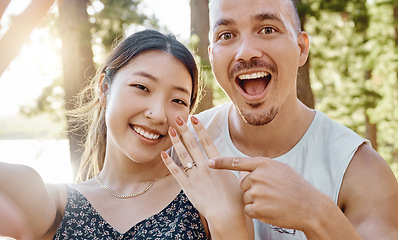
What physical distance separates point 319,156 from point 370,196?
362 mm

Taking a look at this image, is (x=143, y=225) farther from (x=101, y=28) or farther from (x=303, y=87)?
(x=101, y=28)

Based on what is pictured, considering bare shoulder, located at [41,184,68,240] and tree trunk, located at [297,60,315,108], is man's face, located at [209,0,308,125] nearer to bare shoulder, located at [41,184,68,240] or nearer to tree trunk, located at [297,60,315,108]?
bare shoulder, located at [41,184,68,240]

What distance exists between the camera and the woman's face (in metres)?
2.13

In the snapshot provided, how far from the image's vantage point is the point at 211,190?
5.98 ft

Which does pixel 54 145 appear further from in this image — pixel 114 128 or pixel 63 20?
pixel 114 128

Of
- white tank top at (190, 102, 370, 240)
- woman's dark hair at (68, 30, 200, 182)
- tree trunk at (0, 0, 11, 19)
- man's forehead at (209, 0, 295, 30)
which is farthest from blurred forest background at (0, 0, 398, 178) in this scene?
white tank top at (190, 102, 370, 240)

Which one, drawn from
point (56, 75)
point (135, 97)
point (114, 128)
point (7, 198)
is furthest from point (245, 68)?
point (56, 75)

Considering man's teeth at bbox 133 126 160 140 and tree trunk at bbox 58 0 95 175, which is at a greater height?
tree trunk at bbox 58 0 95 175

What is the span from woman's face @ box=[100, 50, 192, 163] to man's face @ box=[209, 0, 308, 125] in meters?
0.29

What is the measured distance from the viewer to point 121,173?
7.83 feet

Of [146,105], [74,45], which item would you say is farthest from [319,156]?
[74,45]

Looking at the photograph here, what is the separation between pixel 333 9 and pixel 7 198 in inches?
163

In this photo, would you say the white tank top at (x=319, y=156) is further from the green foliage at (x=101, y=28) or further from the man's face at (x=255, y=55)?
the green foliage at (x=101, y=28)

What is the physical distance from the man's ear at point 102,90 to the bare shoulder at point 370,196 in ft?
4.89
